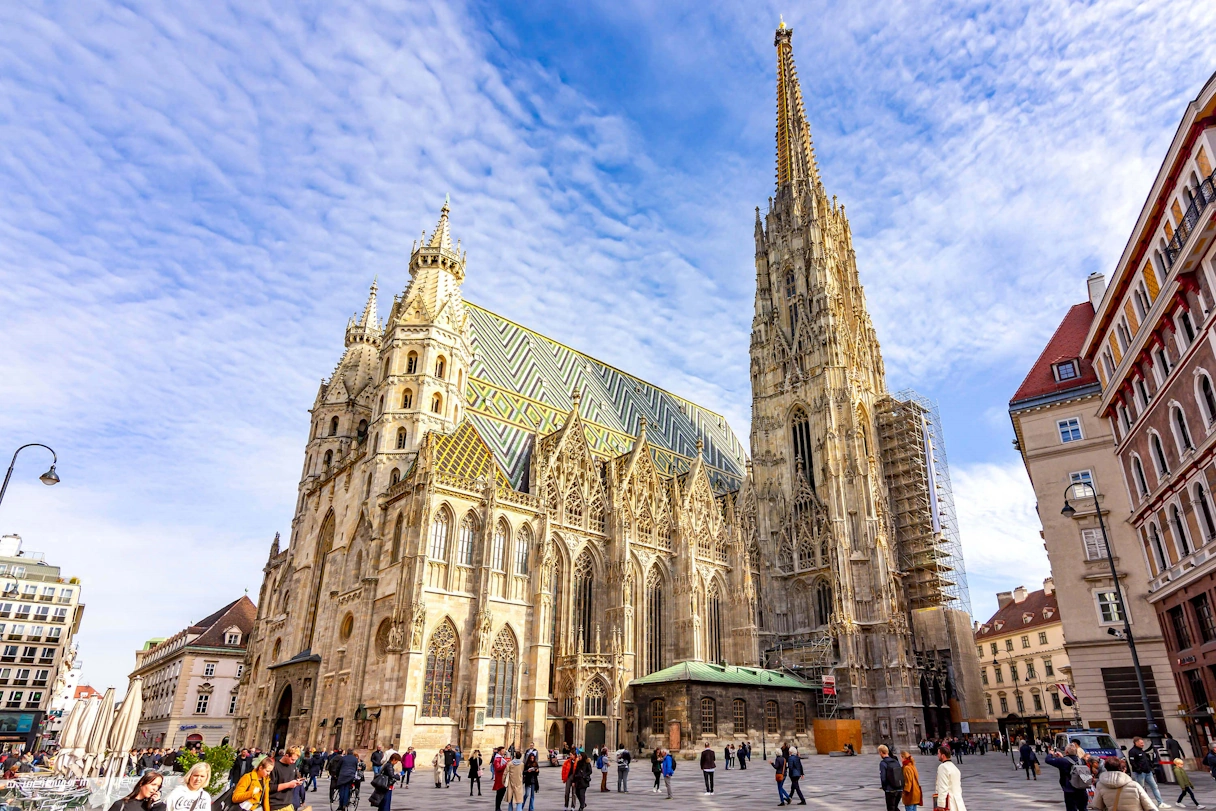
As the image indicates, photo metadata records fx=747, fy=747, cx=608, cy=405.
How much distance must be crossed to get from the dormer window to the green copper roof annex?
68.1 feet

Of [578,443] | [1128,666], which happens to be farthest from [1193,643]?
[578,443]

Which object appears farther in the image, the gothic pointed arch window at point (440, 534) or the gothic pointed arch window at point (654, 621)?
the gothic pointed arch window at point (654, 621)

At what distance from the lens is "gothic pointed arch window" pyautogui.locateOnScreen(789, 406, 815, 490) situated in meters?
51.8

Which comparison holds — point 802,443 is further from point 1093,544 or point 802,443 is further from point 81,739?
point 81,739

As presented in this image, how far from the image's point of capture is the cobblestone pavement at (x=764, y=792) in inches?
646

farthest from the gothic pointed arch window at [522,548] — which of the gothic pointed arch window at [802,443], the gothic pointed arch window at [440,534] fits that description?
the gothic pointed arch window at [802,443]

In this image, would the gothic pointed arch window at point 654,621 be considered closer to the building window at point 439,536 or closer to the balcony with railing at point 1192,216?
the building window at point 439,536

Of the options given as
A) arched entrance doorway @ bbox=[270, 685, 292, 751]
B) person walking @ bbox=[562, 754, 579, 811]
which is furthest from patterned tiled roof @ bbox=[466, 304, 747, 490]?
person walking @ bbox=[562, 754, 579, 811]

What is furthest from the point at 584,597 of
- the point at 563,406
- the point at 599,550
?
the point at 563,406

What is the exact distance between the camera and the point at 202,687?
59.4 metres

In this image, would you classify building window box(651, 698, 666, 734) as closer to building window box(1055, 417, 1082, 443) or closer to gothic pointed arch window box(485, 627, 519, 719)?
gothic pointed arch window box(485, 627, 519, 719)

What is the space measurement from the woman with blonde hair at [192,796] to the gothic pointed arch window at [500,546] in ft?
97.3

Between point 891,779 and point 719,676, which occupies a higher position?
point 719,676

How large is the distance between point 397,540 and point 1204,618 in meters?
31.0
